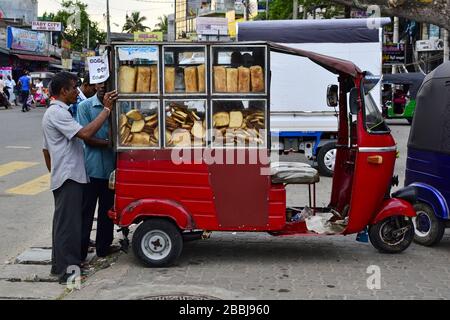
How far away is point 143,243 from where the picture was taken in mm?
5980

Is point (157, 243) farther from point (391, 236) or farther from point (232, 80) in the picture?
point (391, 236)

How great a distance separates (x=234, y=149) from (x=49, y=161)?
1745mm

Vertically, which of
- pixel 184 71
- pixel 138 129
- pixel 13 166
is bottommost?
pixel 13 166

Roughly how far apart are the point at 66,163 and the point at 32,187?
5439 millimetres

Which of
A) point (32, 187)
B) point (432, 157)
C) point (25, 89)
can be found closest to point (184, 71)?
point (432, 157)

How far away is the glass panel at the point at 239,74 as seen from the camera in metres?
5.84

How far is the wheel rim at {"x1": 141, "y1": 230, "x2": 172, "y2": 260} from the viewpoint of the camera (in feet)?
19.6

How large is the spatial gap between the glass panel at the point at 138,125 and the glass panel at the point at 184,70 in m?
0.27

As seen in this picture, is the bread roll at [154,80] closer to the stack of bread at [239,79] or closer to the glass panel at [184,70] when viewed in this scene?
the glass panel at [184,70]

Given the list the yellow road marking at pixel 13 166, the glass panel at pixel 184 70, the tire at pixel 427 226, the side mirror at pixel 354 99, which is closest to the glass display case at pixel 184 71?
the glass panel at pixel 184 70

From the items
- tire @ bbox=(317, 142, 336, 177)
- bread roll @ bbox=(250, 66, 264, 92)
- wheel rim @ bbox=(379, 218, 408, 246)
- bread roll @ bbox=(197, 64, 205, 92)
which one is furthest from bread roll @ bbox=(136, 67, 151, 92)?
tire @ bbox=(317, 142, 336, 177)

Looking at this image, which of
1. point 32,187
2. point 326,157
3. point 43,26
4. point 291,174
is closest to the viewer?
point 291,174

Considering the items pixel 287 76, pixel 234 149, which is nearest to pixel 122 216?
pixel 234 149

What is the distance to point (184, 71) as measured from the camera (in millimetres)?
5887
